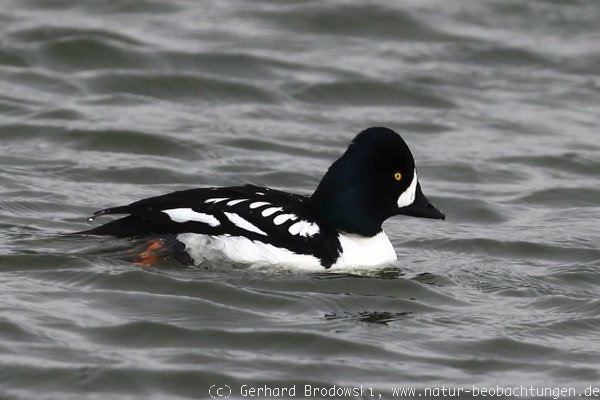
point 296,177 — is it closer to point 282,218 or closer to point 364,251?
point 364,251

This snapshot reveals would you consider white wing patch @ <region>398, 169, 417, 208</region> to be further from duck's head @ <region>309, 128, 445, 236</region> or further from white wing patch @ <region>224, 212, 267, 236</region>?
white wing patch @ <region>224, 212, 267, 236</region>

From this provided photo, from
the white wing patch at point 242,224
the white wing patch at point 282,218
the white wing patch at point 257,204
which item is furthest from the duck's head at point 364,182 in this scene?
the white wing patch at point 242,224

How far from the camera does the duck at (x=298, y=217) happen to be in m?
9.62

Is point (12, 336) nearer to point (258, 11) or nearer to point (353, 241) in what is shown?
point (353, 241)

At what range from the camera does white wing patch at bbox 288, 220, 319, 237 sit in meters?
9.64

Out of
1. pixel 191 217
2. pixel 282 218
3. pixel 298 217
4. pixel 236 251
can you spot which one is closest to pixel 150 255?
pixel 191 217

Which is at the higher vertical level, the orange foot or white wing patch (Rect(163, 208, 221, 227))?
white wing patch (Rect(163, 208, 221, 227))

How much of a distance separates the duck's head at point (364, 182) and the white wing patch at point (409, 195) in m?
0.05

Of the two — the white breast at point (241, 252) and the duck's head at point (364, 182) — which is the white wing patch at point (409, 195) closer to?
the duck's head at point (364, 182)

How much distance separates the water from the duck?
0.51 feet

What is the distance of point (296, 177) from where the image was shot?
511 inches

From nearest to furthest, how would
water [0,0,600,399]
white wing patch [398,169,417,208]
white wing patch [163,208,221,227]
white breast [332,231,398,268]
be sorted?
water [0,0,600,399], white wing patch [163,208,221,227], white breast [332,231,398,268], white wing patch [398,169,417,208]

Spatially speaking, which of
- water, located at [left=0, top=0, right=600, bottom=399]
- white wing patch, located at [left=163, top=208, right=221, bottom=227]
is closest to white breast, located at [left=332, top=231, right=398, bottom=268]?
water, located at [left=0, top=0, right=600, bottom=399]

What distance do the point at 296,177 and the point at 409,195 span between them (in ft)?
9.42
